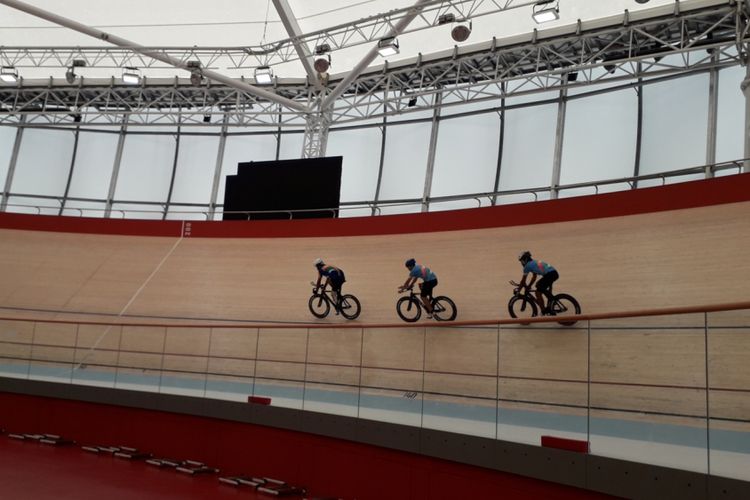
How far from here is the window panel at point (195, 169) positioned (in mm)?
21875

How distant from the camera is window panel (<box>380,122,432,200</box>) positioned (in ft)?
62.1

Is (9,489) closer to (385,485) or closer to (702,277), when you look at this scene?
(385,485)

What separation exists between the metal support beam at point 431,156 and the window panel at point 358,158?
185 centimetres

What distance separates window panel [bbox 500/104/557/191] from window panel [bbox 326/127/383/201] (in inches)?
169

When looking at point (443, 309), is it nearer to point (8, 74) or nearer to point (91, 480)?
point (91, 480)

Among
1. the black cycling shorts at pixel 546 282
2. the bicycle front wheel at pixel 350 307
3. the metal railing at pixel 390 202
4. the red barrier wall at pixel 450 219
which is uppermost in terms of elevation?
the metal railing at pixel 390 202

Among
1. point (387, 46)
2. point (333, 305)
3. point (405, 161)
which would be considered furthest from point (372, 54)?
point (333, 305)

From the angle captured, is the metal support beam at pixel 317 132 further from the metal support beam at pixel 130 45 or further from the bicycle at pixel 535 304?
the bicycle at pixel 535 304

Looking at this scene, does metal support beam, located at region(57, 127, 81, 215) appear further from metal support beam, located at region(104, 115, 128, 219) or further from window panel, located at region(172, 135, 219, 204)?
window panel, located at region(172, 135, 219, 204)

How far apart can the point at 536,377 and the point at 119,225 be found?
49.0ft

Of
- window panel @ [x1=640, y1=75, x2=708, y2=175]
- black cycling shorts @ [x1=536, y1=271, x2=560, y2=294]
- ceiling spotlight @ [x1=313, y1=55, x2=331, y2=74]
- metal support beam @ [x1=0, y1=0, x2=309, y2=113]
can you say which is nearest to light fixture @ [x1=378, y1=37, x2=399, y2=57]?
ceiling spotlight @ [x1=313, y1=55, x2=331, y2=74]

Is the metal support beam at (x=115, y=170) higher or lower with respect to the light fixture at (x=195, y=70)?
lower

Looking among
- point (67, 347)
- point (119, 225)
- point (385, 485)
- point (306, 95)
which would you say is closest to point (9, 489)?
point (385, 485)

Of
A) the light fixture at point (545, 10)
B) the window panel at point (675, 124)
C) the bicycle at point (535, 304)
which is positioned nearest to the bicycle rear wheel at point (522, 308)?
the bicycle at point (535, 304)
